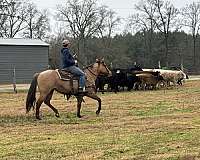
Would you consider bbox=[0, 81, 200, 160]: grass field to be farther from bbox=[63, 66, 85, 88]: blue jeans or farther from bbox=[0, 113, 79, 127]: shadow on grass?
bbox=[63, 66, 85, 88]: blue jeans

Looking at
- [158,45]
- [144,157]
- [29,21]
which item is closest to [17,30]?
[29,21]

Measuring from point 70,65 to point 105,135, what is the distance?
479 centimetres

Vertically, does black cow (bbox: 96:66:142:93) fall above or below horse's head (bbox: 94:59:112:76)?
below

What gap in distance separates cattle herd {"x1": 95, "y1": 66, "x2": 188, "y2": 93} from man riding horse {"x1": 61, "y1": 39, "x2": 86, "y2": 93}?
1284 centimetres

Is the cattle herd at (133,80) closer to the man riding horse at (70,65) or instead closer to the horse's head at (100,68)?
the horse's head at (100,68)

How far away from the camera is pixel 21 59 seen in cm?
4712

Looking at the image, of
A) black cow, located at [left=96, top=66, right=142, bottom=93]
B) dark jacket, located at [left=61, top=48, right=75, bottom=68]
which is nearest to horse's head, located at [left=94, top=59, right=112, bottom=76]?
dark jacket, located at [left=61, top=48, right=75, bottom=68]

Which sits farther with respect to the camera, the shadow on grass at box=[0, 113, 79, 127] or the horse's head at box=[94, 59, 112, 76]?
the horse's head at box=[94, 59, 112, 76]

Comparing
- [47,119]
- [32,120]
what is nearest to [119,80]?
[47,119]

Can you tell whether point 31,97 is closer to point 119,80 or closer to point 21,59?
point 119,80

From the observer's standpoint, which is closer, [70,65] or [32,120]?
[32,120]

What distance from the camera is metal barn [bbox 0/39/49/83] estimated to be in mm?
45750

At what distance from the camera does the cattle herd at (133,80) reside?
95.5 feet

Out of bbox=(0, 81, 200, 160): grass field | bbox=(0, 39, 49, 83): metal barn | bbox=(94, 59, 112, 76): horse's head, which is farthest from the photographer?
bbox=(0, 39, 49, 83): metal barn
